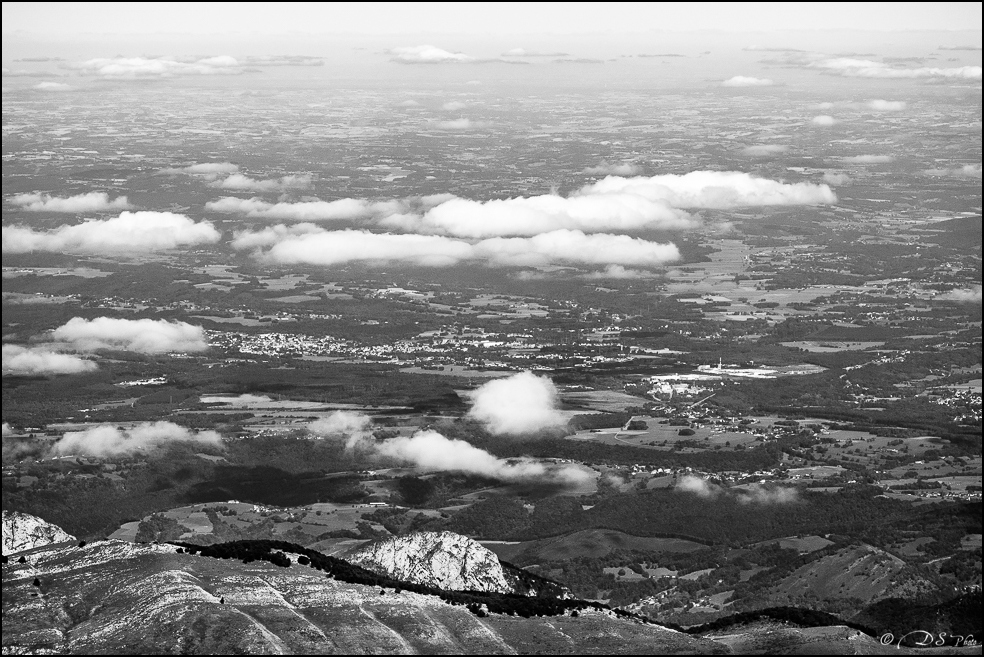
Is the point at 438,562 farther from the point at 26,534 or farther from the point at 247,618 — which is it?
the point at 26,534

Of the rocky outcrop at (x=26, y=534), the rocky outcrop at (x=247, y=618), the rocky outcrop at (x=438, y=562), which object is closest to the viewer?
the rocky outcrop at (x=247, y=618)

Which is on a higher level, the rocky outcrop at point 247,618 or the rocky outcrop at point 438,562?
the rocky outcrop at point 247,618

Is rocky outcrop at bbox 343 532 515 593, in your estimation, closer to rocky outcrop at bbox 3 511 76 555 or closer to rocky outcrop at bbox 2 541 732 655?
rocky outcrop at bbox 2 541 732 655

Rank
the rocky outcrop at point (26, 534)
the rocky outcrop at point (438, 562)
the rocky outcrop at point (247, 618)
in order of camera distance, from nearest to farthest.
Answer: the rocky outcrop at point (247, 618), the rocky outcrop at point (438, 562), the rocky outcrop at point (26, 534)

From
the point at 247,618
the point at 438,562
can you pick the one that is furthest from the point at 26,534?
the point at 247,618

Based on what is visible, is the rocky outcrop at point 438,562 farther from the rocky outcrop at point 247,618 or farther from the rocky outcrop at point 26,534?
the rocky outcrop at point 26,534

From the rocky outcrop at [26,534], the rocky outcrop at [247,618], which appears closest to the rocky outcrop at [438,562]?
the rocky outcrop at [247,618]

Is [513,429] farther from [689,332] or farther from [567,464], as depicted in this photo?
[689,332]
